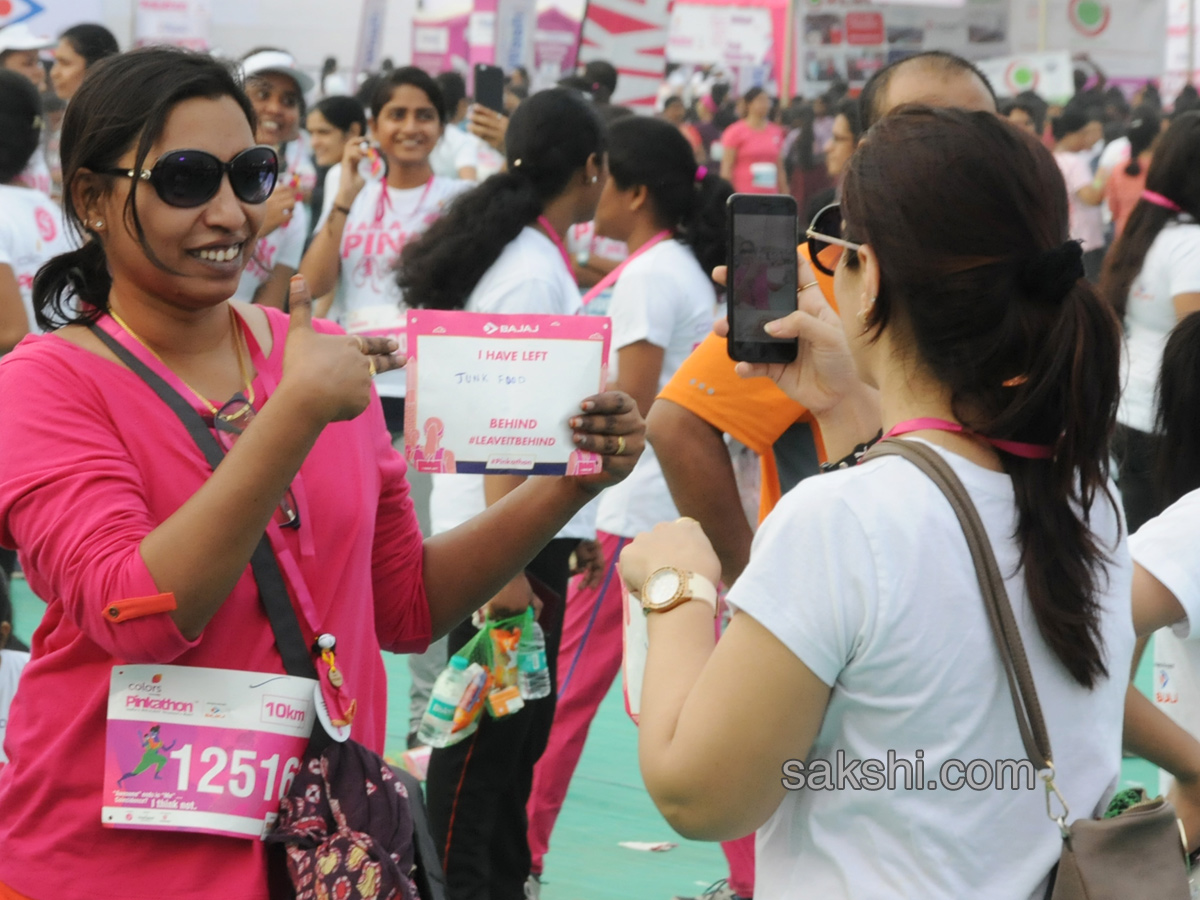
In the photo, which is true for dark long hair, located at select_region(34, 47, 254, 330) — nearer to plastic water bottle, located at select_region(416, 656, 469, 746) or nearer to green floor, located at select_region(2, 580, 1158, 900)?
plastic water bottle, located at select_region(416, 656, 469, 746)

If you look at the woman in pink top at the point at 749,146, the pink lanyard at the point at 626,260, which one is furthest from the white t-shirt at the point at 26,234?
the woman in pink top at the point at 749,146

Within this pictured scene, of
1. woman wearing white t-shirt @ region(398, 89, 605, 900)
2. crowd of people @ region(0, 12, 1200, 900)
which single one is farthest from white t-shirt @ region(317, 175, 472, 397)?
crowd of people @ region(0, 12, 1200, 900)

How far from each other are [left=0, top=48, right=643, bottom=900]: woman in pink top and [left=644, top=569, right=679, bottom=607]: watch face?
1.21ft

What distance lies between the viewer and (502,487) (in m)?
3.24

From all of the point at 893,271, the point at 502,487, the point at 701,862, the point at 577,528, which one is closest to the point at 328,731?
the point at 893,271

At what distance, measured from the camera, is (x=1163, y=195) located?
14.6ft

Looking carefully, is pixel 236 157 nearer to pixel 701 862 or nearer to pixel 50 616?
pixel 50 616

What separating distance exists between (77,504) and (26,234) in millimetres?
3094

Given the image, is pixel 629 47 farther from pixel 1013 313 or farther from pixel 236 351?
pixel 1013 313

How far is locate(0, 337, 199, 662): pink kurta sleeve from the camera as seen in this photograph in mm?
1486

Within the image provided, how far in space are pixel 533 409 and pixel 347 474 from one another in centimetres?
25

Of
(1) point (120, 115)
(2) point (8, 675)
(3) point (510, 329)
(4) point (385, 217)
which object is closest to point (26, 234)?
(4) point (385, 217)

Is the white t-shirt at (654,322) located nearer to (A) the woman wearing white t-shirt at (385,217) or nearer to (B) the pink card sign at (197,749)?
(A) the woman wearing white t-shirt at (385,217)

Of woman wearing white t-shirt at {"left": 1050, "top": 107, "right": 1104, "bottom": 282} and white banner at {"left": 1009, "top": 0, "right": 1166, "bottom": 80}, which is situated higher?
white banner at {"left": 1009, "top": 0, "right": 1166, "bottom": 80}
